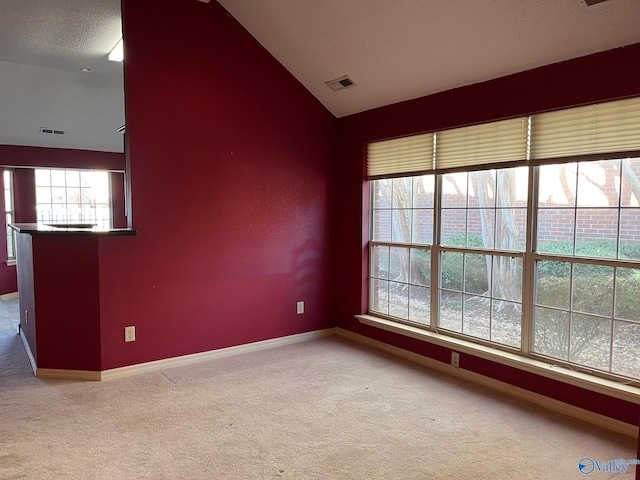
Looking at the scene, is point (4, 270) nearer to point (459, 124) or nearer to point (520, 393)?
point (459, 124)

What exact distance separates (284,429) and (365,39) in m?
2.71

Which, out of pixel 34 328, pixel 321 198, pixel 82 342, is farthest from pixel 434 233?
pixel 34 328

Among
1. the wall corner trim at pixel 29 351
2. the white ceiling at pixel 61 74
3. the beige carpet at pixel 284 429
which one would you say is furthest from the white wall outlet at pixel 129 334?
the white ceiling at pixel 61 74

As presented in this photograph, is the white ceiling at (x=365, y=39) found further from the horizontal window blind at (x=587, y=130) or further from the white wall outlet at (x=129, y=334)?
the white wall outlet at (x=129, y=334)

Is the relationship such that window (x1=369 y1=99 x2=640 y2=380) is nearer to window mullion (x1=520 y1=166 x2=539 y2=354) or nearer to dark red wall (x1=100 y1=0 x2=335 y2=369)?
window mullion (x1=520 y1=166 x2=539 y2=354)

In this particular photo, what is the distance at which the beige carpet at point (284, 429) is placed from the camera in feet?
7.11

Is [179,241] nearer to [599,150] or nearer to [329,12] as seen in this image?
[329,12]

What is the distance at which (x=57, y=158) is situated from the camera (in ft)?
21.1

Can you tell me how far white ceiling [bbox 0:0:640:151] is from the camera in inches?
97.5

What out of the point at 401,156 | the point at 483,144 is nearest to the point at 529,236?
the point at 483,144

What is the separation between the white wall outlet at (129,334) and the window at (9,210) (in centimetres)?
397

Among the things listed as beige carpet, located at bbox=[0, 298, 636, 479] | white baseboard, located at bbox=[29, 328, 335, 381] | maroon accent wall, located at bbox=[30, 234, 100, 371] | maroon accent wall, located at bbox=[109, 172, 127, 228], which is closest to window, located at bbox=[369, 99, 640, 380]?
beige carpet, located at bbox=[0, 298, 636, 479]

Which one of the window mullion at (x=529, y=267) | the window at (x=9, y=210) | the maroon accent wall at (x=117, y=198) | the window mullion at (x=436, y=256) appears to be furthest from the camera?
the maroon accent wall at (x=117, y=198)

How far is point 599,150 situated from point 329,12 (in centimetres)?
202
